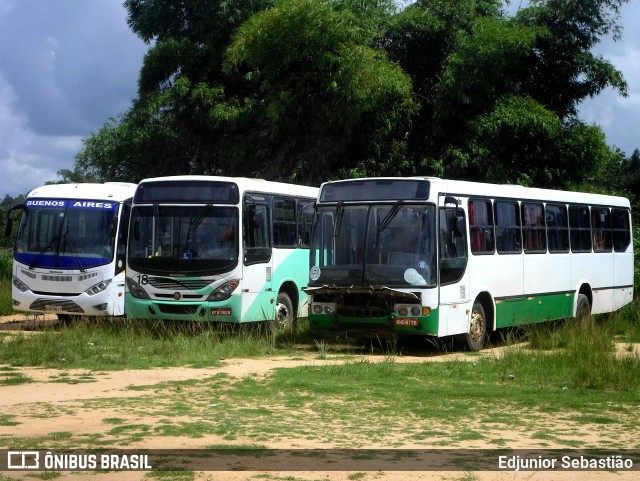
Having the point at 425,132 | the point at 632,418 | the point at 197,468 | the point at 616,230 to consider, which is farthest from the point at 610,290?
the point at 197,468

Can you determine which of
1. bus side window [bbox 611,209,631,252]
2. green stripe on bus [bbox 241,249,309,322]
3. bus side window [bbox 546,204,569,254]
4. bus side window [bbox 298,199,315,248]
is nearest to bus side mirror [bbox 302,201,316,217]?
bus side window [bbox 298,199,315,248]

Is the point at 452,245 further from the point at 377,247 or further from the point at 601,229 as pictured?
the point at 601,229

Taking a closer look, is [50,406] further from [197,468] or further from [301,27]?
[301,27]

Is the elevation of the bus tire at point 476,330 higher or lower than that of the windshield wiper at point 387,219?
lower

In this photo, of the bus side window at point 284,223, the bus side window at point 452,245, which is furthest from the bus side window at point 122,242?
the bus side window at point 452,245

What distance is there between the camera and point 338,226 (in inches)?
651

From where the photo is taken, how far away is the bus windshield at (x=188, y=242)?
17.5 m

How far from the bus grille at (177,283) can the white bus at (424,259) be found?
2058mm

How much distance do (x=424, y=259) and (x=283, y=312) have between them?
4.40 meters

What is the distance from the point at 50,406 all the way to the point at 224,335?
24.2 ft

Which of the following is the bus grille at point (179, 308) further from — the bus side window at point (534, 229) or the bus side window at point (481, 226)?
the bus side window at point (534, 229)

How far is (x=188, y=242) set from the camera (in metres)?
17.6

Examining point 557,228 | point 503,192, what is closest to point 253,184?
point 503,192

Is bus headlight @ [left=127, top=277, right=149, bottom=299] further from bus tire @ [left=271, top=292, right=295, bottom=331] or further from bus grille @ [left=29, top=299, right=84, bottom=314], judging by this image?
bus tire @ [left=271, top=292, right=295, bottom=331]
